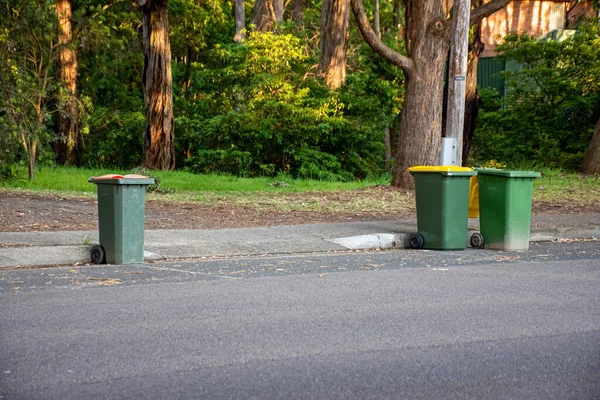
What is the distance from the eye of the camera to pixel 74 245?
10.1 m

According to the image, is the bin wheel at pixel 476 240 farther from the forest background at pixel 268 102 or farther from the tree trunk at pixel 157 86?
the tree trunk at pixel 157 86

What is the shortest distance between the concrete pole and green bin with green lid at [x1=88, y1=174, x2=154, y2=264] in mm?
7505

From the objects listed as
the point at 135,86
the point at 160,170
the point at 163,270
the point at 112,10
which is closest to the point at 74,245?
the point at 163,270

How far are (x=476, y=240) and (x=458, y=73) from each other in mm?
4704

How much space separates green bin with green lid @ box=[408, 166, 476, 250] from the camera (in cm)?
1166

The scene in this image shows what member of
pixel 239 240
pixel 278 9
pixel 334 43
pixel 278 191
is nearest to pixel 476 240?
pixel 239 240

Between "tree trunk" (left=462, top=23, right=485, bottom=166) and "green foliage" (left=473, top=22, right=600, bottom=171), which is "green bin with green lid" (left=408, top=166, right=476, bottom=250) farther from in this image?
"green foliage" (left=473, top=22, right=600, bottom=171)

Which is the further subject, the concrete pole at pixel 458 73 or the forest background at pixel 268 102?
the forest background at pixel 268 102

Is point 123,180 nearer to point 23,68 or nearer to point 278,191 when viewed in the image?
point 278,191

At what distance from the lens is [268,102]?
87.1 ft

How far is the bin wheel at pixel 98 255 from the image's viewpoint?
9930mm

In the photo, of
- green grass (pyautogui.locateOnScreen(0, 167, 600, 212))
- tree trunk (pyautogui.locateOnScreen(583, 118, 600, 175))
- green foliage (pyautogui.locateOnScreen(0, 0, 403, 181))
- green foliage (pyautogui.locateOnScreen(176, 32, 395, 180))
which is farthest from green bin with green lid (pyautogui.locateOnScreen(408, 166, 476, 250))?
tree trunk (pyautogui.locateOnScreen(583, 118, 600, 175))


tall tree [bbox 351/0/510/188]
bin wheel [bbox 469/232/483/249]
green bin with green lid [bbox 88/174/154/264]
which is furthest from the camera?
tall tree [bbox 351/0/510/188]

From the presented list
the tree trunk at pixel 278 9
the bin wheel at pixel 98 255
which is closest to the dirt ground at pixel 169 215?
the bin wheel at pixel 98 255
